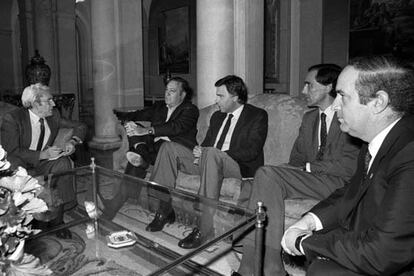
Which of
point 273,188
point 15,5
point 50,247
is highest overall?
point 15,5

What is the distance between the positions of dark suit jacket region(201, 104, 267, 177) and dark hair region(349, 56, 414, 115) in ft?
5.67

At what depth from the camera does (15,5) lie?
37.1 feet

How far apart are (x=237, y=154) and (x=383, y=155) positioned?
5.94ft

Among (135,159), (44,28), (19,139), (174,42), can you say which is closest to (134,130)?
(135,159)

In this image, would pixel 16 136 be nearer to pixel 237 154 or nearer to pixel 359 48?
pixel 237 154

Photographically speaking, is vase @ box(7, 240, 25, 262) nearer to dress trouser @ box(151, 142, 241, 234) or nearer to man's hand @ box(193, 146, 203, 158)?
dress trouser @ box(151, 142, 241, 234)

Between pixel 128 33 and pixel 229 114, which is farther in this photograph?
pixel 128 33

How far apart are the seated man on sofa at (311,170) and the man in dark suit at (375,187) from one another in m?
0.68

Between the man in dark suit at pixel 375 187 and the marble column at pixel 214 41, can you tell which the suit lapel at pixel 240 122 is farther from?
the man in dark suit at pixel 375 187

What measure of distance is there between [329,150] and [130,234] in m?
1.52

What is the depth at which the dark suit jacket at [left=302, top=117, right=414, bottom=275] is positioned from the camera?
1271mm

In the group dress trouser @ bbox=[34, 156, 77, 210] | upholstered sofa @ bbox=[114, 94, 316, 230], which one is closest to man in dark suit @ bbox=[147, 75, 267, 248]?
upholstered sofa @ bbox=[114, 94, 316, 230]

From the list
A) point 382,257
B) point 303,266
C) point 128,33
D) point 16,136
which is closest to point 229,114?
point 303,266

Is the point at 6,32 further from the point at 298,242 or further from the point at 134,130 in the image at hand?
the point at 298,242
